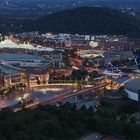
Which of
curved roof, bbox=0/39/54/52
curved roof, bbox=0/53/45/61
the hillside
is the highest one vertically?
the hillside

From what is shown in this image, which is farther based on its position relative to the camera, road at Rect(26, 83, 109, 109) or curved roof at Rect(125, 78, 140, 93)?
curved roof at Rect(125, 78, 140, 93)

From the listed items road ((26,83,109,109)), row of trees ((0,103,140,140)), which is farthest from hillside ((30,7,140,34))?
row of trees ((0,103,140,140))

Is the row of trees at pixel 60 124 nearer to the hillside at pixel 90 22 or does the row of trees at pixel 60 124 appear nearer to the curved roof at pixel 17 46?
the curved roof at pixel 17 46

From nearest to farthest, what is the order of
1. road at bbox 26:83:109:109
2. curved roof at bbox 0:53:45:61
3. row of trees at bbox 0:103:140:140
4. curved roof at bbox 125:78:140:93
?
row of trees at bbox 0:103:140:140 < road at bbox 26:83:109:109 < curved roof at bbox 125:78:140:93 < curved roof at bbox 0:53:45:61

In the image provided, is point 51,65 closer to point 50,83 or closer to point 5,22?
point 50,83

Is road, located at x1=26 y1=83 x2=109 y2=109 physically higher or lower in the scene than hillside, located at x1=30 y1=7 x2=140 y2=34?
lower

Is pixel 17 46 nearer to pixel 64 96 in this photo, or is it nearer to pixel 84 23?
pixel 84 23

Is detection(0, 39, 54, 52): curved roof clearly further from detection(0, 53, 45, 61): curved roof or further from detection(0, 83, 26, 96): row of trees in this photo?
detection(0, 83, 26, 96): row of trees
